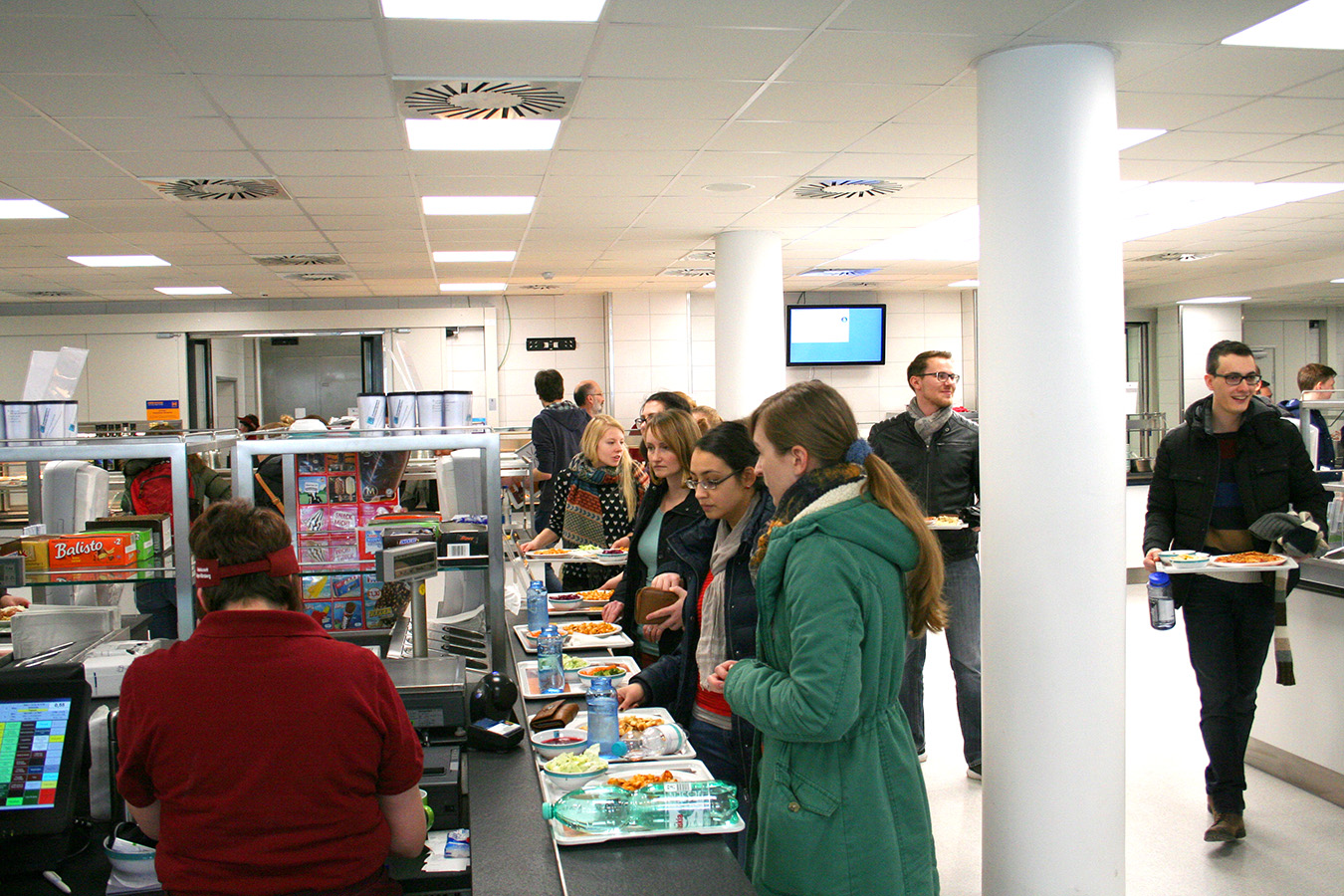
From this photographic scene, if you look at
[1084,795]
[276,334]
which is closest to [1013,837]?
[1084,795]

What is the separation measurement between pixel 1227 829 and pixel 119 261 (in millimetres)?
8483

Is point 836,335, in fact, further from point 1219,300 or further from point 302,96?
point 302,96

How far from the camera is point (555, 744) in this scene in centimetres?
235

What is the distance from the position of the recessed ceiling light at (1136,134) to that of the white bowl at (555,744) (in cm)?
383

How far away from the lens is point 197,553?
1.87 metres

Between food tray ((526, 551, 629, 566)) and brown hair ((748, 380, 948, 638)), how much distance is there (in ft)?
6.82

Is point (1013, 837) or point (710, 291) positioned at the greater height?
point (710, 291)

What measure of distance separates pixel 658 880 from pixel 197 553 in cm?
104

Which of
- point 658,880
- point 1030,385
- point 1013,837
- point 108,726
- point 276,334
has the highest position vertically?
point 276,334

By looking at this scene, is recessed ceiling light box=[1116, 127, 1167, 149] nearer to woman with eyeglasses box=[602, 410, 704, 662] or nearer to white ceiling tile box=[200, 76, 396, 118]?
woman with eyeglasses box=[602, 410, 704, 662]

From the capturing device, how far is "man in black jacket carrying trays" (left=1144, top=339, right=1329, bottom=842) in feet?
12.1

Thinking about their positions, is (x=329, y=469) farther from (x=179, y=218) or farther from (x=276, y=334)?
(x=276, y=334)

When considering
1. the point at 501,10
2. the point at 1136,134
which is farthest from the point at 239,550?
the point at 1136,134

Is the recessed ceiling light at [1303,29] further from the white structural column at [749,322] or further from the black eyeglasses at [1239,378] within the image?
the white structural column at [749,322]
